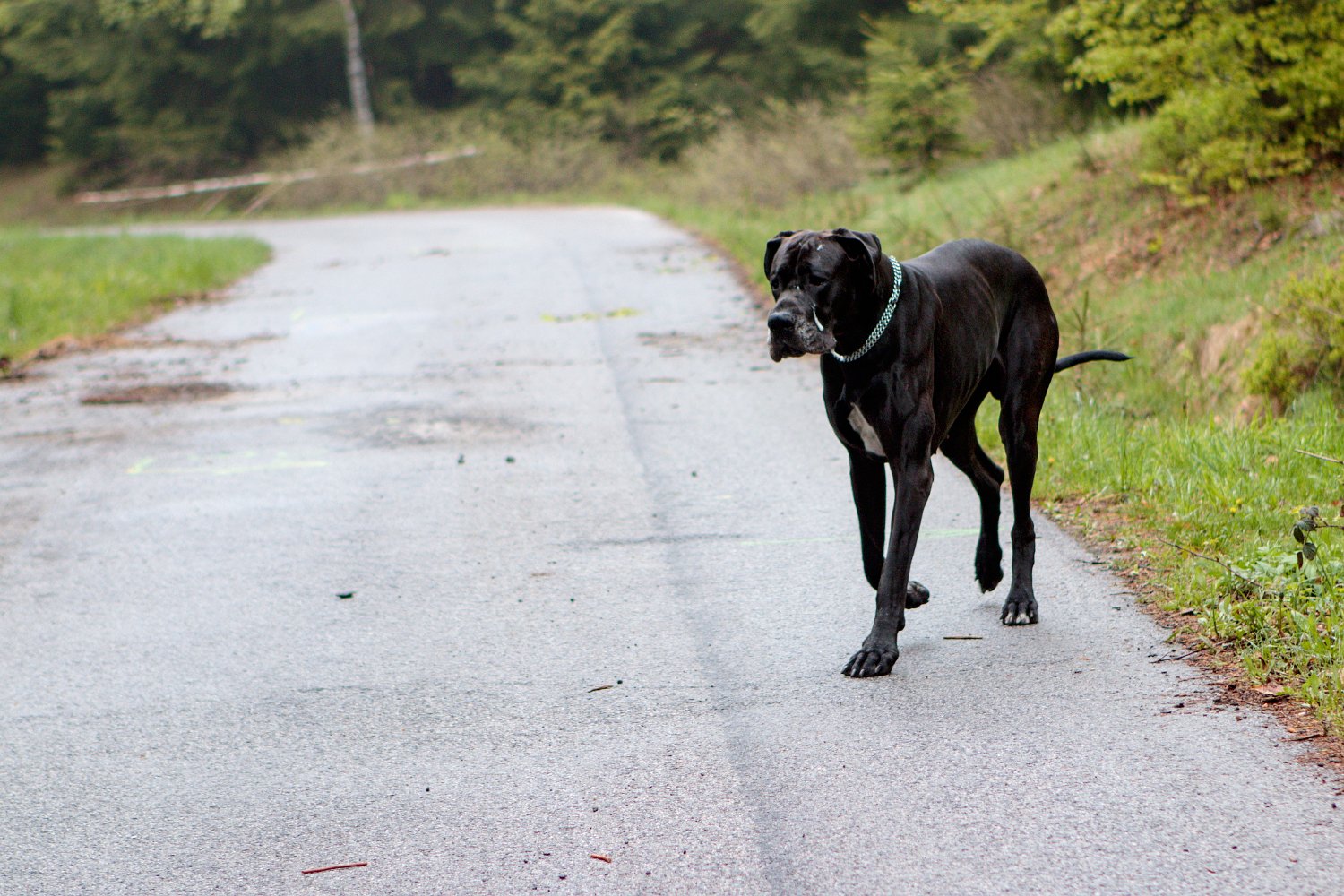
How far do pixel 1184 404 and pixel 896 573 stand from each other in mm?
4442

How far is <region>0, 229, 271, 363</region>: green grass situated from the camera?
15070mm

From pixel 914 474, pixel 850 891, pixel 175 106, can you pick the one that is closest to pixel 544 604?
pixel 914 474

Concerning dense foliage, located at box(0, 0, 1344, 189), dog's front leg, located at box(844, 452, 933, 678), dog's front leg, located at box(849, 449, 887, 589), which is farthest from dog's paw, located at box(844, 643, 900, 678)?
dense foliage, located at box(0, 0, 1344, 189)

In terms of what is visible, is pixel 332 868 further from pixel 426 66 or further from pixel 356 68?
pixel 426 66

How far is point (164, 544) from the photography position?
282 inches

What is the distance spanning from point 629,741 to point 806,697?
629 millimetres

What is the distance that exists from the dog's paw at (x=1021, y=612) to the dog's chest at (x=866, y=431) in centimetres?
83

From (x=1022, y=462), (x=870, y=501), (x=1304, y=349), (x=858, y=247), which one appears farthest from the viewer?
(x=1304, y=349)

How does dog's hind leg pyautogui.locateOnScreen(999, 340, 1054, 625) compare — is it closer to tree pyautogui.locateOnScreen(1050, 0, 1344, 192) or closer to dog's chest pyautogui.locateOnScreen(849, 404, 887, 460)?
dog's chest pyautogui.locateOnScreen(849, 404, 887, 460)

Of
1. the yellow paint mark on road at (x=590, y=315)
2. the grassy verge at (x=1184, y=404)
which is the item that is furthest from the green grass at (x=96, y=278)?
the grassy verge at (x=1184, y=404)

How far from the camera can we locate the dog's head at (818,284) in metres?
4.52

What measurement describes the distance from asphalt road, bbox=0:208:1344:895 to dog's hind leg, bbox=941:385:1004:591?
0.52 feet

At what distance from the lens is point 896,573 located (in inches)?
189

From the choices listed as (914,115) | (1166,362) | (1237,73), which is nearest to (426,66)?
(914,115)
